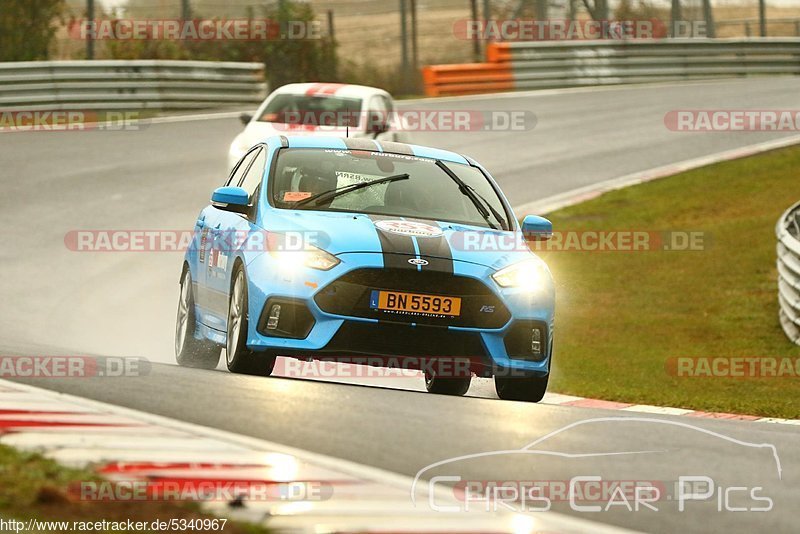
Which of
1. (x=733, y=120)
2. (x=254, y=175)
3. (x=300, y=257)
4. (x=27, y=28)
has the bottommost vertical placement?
(x=733, y=120)

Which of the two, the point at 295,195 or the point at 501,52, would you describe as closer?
the point at 295,195

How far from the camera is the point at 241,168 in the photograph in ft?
34.9

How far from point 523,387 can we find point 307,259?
1.64 meters

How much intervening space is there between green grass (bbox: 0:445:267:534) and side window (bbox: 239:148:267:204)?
4.65 m

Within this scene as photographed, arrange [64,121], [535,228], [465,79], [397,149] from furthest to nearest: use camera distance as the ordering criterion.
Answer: [465,79], [64,121], [397,149], [535,228]

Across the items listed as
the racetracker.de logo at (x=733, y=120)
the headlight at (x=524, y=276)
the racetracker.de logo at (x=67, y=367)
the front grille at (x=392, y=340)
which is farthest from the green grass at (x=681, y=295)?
the racetracker.de logo at (x=67, y=367)

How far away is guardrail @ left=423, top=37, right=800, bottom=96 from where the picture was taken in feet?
107

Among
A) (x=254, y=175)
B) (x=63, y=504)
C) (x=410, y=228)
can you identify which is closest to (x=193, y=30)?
(x=254, y=175)

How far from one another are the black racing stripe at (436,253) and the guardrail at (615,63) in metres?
23.8

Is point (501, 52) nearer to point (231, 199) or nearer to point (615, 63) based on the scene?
point (615, 63)

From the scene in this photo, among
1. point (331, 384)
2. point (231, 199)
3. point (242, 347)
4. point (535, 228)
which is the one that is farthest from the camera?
point (535, 228)

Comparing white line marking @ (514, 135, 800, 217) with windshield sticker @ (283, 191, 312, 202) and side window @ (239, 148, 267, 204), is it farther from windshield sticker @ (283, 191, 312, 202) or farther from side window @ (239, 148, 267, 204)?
windshield sticker @ (283, 191, 312, 202)

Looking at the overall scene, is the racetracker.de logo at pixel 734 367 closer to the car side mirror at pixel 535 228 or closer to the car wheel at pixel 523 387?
Result: the car side mirror at pixel 535 228

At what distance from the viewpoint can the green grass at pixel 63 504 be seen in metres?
4.44
